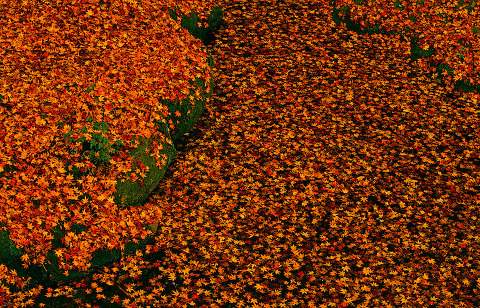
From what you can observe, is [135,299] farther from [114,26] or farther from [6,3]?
[6,3]

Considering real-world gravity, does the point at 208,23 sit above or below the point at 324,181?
above

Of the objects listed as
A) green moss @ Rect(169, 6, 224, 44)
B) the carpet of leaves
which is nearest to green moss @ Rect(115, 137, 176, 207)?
the carpet of leaves

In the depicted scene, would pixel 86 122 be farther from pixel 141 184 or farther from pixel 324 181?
pixel 324 181

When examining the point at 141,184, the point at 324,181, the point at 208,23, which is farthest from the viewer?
the point at 208,23

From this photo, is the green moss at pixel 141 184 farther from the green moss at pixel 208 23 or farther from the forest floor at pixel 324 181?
the green moss at pixel 208 23

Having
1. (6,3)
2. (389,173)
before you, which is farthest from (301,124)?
(6,3)

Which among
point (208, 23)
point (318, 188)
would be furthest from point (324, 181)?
point (208, 23)
